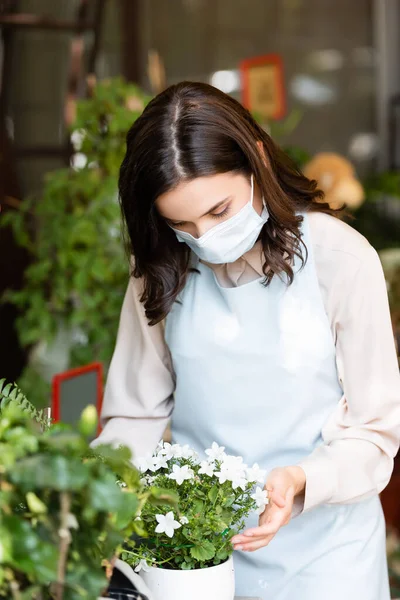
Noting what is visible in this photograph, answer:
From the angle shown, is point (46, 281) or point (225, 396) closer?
point (225, 396)

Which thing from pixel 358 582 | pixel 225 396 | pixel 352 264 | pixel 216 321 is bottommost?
pixel 358 582

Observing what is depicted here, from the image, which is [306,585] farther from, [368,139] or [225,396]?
[368,139]

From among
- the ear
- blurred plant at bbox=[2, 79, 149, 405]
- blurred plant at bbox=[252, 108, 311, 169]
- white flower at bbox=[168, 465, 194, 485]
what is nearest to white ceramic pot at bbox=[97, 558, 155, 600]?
white flower at bbox=[168, 465, 194, 485]

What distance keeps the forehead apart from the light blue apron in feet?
0.60

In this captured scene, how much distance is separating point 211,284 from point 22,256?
2.06 metres

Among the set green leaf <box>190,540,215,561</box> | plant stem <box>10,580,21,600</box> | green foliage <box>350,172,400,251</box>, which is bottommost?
green foliage <box>350,172,400,251</box>

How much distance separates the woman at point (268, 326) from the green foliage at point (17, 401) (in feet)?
1.49

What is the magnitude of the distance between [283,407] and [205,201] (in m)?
0.38

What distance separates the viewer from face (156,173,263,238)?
1.32 metres

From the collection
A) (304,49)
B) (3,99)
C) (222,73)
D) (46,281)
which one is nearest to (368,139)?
(304,49)

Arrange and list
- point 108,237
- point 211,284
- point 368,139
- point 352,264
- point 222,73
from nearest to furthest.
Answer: point 352,264 < point 211,284 < point 108,237 < point 222,73 < point 368,139

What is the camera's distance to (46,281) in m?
2.97

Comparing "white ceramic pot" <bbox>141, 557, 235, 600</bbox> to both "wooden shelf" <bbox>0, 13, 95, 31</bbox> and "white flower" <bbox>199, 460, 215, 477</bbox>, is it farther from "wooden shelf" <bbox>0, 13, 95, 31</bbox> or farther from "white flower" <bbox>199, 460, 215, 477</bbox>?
"wooden shelf" <bbox>0, 13, 95, 31</bbox>

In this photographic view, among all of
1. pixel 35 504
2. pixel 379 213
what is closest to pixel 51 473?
pixel 35 504
